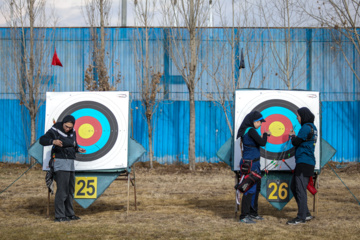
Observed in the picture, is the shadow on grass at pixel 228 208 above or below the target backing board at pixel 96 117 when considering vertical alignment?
below

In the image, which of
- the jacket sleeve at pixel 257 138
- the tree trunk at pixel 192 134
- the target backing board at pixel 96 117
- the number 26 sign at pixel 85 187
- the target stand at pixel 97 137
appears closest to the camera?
the jacket sleeve at pixel 257 138

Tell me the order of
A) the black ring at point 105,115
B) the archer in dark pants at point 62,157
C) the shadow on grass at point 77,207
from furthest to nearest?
the shadow on grass at point 77,207 < the black ring at point 105,115 < the archer in dark pants at point 62,157

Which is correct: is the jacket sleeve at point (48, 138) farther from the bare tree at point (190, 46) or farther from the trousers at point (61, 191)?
the bare tree at point (190, 46)

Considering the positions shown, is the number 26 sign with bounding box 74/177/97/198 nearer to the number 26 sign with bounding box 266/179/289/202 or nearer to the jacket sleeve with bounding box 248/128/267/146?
the jacket sleeve with bounding box 248/128/267/146

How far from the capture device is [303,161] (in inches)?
310

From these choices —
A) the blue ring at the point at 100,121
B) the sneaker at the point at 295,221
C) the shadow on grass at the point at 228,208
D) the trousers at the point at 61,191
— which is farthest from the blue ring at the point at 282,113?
the trousers at the point at 61,191

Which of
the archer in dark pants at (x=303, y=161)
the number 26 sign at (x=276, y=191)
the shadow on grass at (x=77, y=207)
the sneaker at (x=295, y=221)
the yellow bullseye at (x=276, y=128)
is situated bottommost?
the shadow on grass at (x=77, y=207)

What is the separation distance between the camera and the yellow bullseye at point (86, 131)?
8930 millimetres

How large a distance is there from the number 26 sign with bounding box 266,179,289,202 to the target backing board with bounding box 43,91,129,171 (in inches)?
103

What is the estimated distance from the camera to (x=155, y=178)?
15.3 metres

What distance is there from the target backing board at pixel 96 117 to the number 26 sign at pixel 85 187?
46 centimetres

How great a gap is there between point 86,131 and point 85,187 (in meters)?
1.09

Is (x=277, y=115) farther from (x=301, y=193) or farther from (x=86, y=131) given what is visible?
(x=86, y=131)

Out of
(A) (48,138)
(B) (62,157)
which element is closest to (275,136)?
(B) (62,157)
